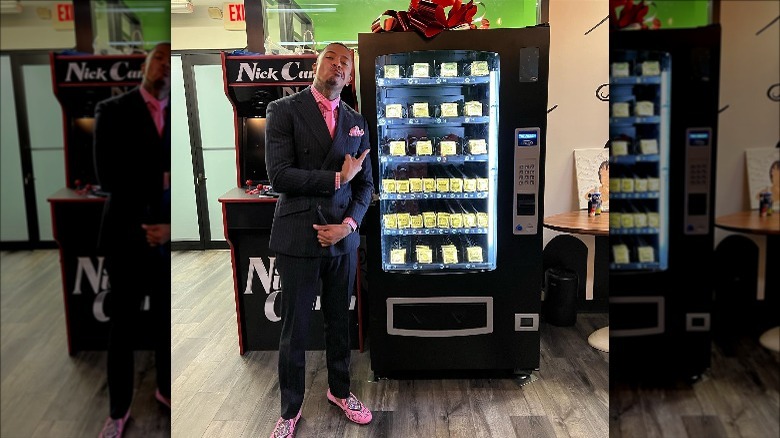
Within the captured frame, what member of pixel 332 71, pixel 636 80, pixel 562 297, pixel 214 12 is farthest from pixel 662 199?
pixel 214 12

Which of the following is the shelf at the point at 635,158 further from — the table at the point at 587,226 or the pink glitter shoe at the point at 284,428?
the table at the point at 587,226

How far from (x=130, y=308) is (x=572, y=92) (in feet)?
13.7

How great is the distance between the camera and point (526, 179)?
3156 mm

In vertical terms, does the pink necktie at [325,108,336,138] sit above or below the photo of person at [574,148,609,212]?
above

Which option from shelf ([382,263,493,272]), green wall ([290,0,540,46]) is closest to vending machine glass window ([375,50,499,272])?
shelf ([382,263,493,272])

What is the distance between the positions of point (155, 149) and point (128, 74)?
0.33 ft

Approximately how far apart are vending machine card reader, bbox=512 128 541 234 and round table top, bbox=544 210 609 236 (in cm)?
58

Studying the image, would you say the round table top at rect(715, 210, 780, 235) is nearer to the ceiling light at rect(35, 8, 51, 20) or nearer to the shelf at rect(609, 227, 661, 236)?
the shelf at rect(609, 227, 661, 236)

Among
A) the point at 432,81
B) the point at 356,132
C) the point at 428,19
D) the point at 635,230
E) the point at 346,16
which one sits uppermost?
the point at 346,16

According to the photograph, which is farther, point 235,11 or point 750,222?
point 235,11

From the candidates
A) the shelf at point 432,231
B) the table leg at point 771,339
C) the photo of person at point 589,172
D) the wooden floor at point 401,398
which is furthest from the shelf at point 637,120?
the photo of person at point 589,172

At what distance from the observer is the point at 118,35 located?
708 millimetres

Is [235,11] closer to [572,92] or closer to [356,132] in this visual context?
[572,92]

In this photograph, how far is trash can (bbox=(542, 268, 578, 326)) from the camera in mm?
4285
